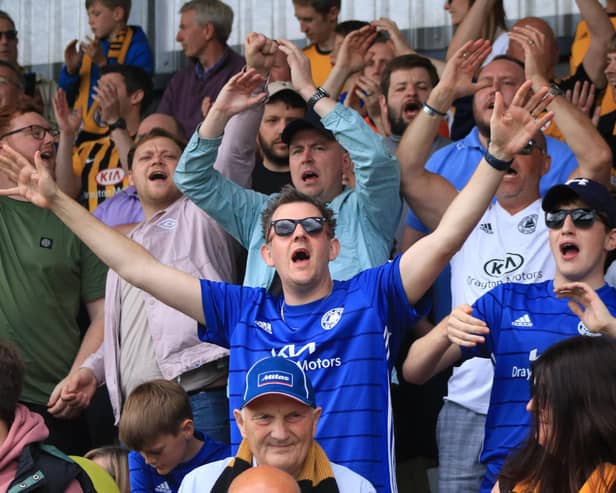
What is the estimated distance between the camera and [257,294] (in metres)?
5.09

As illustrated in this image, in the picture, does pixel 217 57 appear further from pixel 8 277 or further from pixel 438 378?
pixel 438 378

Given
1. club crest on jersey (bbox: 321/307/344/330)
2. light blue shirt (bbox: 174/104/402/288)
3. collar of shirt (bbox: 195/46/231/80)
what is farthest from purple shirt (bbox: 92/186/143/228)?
club crest on jersey (bbox: 321/307/344/330)

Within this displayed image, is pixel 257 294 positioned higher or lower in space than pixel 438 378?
higher

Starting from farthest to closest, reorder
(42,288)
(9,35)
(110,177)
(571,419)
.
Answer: (9,35), (110,177), (42,288), (571,419)

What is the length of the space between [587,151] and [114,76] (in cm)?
385

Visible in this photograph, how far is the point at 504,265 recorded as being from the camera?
18.6 ft

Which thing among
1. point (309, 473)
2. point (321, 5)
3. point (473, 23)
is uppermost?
point (321, 5)

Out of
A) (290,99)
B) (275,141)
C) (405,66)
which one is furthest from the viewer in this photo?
(405,66)

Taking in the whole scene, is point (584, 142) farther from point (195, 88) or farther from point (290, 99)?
point (195, 88)

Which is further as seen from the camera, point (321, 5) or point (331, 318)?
point (321, 5)

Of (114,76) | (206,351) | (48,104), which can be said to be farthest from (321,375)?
(48,104)

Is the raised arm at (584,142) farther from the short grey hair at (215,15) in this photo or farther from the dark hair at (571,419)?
the short grey hair at (215,15)

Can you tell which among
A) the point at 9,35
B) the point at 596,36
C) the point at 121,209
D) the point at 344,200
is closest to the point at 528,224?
the point at 344,200

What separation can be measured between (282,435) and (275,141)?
3.01 meters
